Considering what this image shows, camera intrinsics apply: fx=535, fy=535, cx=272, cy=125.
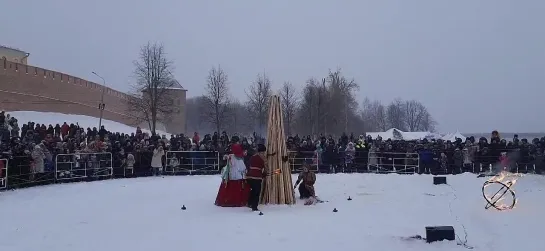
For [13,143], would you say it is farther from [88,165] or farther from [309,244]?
[309,244]

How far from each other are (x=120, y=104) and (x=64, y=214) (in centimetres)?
5620

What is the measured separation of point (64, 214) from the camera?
40.5ft

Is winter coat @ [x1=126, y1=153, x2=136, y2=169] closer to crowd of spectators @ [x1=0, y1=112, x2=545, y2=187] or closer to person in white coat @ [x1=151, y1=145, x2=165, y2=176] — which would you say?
crowd of spectators @ [x1=0, y1=112, x2=545, y2=187]

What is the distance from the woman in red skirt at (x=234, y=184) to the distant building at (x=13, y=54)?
5454 centimetres

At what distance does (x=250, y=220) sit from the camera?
11844 mm

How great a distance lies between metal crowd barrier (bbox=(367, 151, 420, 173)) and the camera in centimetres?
2578

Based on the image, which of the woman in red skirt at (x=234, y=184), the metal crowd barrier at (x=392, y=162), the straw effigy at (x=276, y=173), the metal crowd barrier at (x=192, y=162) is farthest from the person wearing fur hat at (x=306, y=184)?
the metal crowd barrier at (x=392, y=162)

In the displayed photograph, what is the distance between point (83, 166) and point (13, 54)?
47831 millimetres

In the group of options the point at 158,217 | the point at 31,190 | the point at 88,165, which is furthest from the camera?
the point at 88,165

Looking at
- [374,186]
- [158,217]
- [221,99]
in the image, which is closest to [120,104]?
[221,99]

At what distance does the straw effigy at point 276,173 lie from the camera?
1433cm

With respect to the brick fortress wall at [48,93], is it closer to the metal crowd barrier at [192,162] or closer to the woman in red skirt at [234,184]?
the metal crowd barrier at [192,162]

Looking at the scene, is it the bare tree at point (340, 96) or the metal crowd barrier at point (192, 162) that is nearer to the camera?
the metal crowd barrier at point (192, 162)

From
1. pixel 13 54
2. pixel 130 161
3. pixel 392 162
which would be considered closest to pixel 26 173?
pixel 130 161
